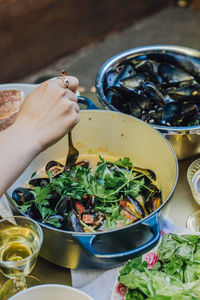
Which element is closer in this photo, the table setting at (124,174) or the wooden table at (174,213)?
the table setting at (124,174)

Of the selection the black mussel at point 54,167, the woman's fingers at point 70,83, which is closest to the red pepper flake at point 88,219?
the black mussel at point 54,167

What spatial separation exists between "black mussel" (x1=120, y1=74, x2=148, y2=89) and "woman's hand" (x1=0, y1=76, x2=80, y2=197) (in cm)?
49

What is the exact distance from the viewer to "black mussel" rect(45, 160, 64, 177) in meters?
1.23

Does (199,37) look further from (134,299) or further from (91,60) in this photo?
(134,299)

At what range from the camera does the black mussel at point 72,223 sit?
948 millimetres

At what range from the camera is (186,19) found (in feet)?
14.5

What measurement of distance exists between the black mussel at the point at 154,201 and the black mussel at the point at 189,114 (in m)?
0.30

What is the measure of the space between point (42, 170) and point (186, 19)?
377 centimetres

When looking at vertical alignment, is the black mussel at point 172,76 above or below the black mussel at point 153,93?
below

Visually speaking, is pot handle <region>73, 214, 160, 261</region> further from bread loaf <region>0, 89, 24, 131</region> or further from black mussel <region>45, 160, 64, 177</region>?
bread loaf <region>0, 89, 24, 131</region>

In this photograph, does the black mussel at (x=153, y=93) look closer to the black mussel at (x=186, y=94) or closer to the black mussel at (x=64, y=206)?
the black mussel at (x=186, y=94)

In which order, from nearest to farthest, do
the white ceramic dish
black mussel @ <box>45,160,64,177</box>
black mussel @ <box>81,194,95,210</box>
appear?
1. the white ceramic dish
2. black mussel @ <box>81,194,95,210</box>
3. black mussel @ <box>45,160,64,177</box>

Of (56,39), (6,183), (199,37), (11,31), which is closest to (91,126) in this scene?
(6,183)

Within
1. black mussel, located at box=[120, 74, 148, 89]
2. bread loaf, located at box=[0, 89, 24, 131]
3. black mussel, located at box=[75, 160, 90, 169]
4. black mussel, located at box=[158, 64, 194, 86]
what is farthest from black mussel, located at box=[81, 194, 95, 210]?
black mussel, located at box=[158, 64, 194, 86]
